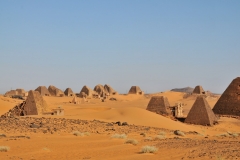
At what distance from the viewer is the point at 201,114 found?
28.0 m

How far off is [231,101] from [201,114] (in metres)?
5.77

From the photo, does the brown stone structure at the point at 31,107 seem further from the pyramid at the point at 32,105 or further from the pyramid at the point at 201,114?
the pyramid at the point at 201,114

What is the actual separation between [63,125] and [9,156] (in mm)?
8966

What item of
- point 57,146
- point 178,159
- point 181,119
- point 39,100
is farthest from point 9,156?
point 181,119

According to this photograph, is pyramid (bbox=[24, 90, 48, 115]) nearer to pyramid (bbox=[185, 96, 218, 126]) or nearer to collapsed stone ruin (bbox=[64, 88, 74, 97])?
pyramid (bbox=[185, 96, 218, 126])

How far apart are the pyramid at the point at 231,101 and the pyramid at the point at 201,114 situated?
4.46 metres

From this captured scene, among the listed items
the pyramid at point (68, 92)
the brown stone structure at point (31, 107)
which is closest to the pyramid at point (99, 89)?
the pyramid at point (68, 92)

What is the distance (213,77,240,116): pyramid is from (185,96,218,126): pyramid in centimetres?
446

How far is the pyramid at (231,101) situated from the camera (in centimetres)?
3195

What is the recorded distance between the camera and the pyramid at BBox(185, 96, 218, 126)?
2761 cm

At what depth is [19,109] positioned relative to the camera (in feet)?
87.8

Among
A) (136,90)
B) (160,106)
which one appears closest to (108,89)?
(136,90)

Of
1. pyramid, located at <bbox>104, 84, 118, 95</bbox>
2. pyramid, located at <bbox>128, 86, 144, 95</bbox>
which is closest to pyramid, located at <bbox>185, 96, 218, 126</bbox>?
pyramid, located at <bbox>128, 86, 144, 95</bbox>

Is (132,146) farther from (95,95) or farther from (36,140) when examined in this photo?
(95,95)
